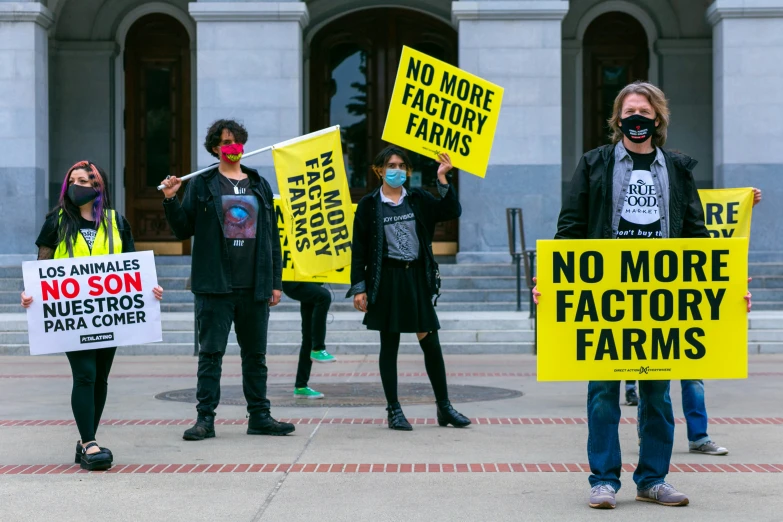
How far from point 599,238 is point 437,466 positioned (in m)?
1.78

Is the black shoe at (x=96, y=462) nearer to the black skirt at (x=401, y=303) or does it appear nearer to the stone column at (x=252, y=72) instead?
the black skirt at (x=401, y=303)

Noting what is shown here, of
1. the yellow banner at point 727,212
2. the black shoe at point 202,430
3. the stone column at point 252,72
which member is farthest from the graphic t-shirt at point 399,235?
the stone column at point 252,72

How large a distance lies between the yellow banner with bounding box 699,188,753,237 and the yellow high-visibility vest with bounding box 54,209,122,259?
5329 millimetres

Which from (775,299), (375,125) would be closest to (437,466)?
Result: (775,299)

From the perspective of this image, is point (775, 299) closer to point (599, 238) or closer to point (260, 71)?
point (260, 71)

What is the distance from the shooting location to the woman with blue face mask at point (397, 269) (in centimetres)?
861

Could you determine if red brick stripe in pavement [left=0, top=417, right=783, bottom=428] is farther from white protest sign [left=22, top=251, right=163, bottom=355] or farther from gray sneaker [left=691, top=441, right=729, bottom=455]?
white protest sign [left=22, top=251, right=163, bottom=355]

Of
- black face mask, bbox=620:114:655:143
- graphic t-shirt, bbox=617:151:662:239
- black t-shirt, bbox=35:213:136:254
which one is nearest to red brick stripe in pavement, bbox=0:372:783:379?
black t-shirt, bbox=35:213:136:254

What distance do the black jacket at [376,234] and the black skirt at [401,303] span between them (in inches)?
2.1

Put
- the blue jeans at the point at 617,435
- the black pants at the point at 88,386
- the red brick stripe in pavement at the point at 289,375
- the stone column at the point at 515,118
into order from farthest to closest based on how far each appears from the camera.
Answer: the stone column at the point at 515,118
the red brick stripe in pavement at the point at 289,375
the black pants at the point at 88,386
the blue jeans at the point at 617,435

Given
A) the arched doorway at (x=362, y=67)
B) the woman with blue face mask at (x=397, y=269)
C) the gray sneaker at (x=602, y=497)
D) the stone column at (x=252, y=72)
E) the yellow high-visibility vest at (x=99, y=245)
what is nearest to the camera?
the gray sneaker at (x=602, y=497)

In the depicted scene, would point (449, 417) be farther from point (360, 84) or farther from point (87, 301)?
point (360, 84)

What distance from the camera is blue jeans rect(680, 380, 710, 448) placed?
7.46 metres

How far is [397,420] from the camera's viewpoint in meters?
8.53
